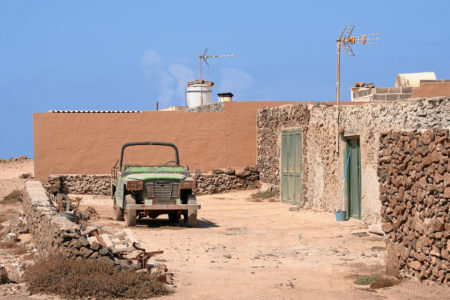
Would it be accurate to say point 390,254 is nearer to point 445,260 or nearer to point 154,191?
point 445,260

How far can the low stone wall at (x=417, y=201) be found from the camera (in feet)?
25.2

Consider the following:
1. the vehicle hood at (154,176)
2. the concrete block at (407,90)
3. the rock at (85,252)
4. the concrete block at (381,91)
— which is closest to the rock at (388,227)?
the rock at (85,252)

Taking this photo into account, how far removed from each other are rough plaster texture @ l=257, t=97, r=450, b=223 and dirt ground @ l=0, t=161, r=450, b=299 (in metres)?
0.64

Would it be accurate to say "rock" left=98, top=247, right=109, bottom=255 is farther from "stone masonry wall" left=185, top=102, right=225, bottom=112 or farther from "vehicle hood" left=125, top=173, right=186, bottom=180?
"stone masonry wall" left=185, top=102, right=225, bottom=112

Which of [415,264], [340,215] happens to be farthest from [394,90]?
[415,264]

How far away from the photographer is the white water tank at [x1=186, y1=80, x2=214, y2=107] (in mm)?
30594

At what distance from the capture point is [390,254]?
29.0ft

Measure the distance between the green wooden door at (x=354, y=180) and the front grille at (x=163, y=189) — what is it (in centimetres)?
409

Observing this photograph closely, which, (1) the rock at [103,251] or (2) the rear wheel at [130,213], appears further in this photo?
(2) the rear wheel at [130,213]

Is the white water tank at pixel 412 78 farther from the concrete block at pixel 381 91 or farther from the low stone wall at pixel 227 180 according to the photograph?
the low stone wall at pixel 227 180

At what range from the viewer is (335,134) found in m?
16.1

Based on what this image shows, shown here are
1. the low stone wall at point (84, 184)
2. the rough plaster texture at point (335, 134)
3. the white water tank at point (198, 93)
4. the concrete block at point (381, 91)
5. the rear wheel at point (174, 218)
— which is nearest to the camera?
the rough plaster texture at point (335, 134)

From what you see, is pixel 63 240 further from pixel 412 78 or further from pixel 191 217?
pixel 412 78

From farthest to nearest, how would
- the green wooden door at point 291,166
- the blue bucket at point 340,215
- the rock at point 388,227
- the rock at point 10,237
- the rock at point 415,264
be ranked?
the green wooden door at point 291,166 < the blue bucket at point 340,215 < the rock at point 10,237 < the rock at point 388,227 < the rock at point 415,264
